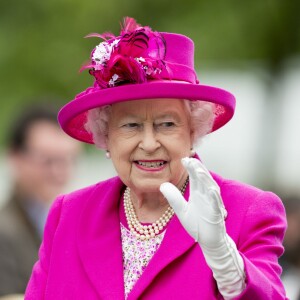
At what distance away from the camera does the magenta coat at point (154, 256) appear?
4043mm

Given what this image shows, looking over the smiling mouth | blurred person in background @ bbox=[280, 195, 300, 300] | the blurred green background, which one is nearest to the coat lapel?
the smiling mouth

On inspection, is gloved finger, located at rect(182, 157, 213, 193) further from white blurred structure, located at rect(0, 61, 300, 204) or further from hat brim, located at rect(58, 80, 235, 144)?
white blurred structure, located at rect(0, 61, 300, 204)

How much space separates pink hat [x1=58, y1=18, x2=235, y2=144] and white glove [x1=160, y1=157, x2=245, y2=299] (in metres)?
0.44

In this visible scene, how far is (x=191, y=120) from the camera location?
434 centimetres

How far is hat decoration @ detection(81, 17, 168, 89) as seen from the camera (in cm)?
420

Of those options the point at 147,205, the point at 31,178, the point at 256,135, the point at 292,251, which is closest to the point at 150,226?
the point at 147,205

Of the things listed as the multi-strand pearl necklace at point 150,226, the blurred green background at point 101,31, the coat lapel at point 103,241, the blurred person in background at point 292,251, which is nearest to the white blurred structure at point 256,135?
the blurred green background at point 101,31

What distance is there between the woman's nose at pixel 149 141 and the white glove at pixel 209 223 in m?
0.34

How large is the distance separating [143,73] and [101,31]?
1028 centimetres

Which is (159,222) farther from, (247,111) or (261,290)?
(247,111)

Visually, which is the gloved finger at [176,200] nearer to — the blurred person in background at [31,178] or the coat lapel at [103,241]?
the coat lapel at [103,241]

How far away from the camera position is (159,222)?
14.4 ft

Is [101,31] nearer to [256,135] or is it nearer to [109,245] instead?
[256,135]

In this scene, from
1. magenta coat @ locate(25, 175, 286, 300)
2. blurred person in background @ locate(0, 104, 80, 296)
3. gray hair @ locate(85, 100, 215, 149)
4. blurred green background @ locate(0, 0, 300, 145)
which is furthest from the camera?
blurred green background @ locate(0, 0, 300, 145)
